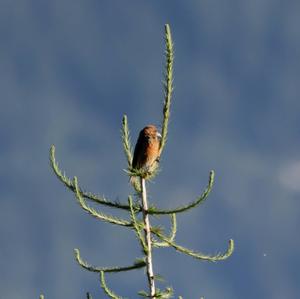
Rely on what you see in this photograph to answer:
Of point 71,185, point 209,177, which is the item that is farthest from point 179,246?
point 71,185

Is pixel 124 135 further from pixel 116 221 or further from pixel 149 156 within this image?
pixel 116 221

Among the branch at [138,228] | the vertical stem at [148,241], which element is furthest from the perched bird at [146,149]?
the branch at [138,228]

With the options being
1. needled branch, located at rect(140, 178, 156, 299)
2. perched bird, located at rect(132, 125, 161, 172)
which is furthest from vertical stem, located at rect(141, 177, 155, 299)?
perched bird, located at rect(132, 125, 161, 172)

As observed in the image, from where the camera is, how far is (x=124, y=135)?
23.9ft

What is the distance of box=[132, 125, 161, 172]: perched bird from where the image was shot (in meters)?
7.36

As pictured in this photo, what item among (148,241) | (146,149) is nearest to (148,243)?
(148,241)

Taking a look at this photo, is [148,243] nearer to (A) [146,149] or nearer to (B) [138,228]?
(B) [138,228]

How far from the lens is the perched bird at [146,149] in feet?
24.1

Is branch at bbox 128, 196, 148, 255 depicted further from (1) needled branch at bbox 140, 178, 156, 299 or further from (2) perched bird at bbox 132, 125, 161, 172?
(2) perched bird at bbox 132, 125, 161, 172

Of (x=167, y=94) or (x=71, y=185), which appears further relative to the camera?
(x=71, y=185)

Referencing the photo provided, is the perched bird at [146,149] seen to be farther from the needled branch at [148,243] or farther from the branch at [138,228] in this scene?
the branch at [138,228]

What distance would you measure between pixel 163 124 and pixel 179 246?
62.5 inches

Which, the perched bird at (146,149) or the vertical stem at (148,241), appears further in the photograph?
the perched bird at (146,149)

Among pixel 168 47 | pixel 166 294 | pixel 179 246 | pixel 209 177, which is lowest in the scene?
pixel 166 294
